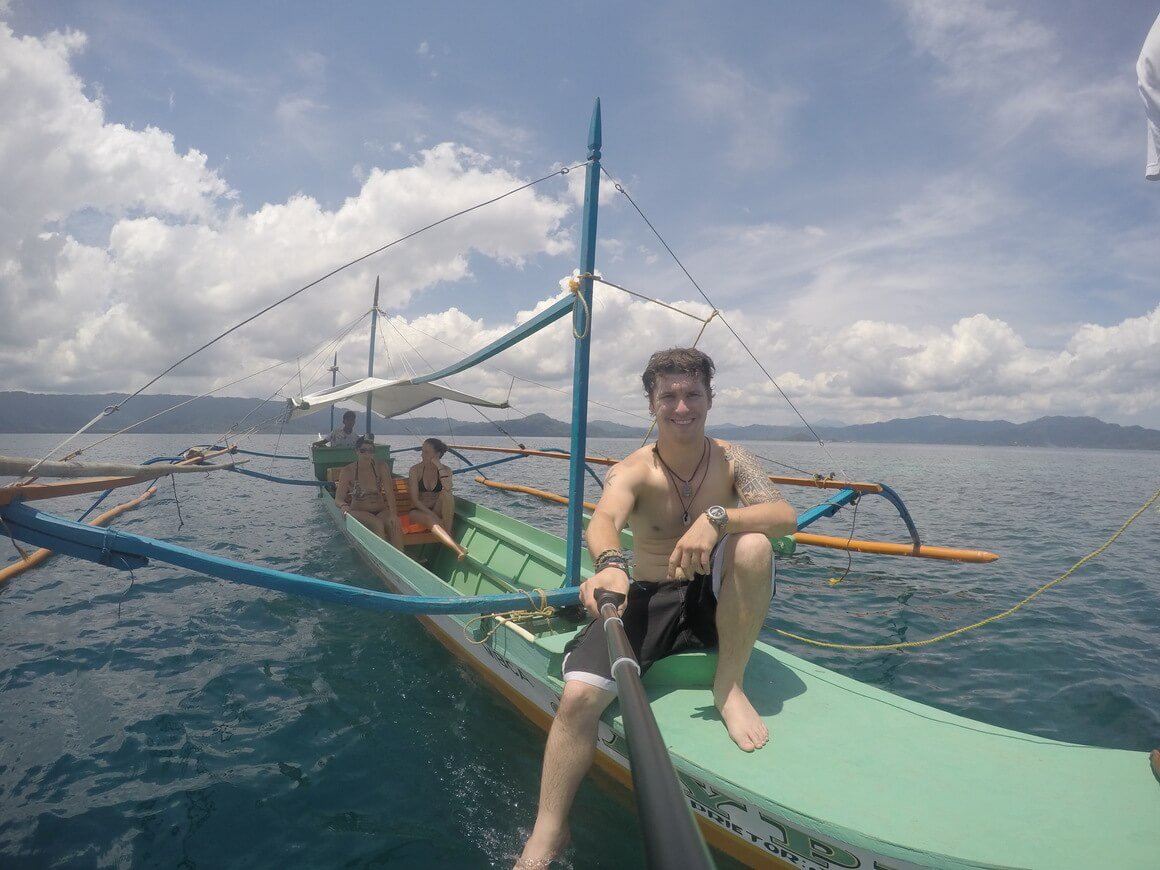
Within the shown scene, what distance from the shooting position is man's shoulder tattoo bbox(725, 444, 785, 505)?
328cm

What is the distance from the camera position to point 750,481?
337 cm

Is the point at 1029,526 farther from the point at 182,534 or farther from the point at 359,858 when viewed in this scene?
the point at 182,534

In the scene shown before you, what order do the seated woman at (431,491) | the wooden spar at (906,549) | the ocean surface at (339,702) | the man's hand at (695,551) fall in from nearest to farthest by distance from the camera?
the man's hand at (695,551)
the ocean surface at (339,702)
the wooden spar at (906,549)
the seated woman at (431,491)

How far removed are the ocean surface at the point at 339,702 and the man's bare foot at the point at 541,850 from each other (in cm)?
69

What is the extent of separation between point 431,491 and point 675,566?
7.20 meters

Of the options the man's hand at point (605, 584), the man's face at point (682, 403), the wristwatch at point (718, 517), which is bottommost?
the man's hand at point (605, 584)

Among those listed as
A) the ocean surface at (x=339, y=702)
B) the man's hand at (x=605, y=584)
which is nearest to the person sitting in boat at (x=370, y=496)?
the ocean surface at (x=339, y=702)

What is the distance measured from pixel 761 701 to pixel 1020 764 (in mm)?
1264

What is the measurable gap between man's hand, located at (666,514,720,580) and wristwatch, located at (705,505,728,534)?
25 millimetres

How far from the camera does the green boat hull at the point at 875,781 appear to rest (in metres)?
2.22

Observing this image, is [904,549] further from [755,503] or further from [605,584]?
[605,584]

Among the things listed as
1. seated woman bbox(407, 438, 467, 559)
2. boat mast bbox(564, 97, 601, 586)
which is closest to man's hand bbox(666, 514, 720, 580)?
boat mast bbox(564, 97, 601, 586)

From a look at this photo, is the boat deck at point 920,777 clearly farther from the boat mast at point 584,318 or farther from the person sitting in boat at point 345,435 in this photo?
the person sitting in boat at point 345,435

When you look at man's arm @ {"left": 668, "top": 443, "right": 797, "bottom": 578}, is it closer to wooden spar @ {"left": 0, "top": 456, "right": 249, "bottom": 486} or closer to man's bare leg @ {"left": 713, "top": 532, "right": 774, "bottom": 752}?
man's bare leg @ {"left": 713, "top": 532, "right": 774, "bottom": 752}
